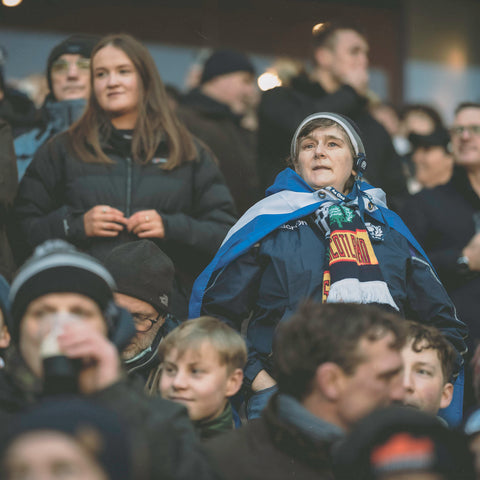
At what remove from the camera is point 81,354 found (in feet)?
10.2

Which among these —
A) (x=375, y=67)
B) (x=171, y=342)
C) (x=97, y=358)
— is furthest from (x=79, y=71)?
(x=375, y=67)

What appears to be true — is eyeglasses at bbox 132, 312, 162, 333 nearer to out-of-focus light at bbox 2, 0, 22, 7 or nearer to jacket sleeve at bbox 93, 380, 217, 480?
jacket sleeve at bbox 93, 380, 217, 480

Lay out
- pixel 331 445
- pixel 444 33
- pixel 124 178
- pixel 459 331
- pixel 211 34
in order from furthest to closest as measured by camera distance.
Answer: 1. pixel 444 33
2. pixel 211 34
3. pixel 124 178
4. pixel 459 331
5. pixel 331 445

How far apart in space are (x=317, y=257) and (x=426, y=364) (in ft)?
2.36

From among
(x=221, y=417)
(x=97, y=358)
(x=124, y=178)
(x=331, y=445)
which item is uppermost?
(x=124, y=178)

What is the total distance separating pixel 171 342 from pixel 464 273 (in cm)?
227

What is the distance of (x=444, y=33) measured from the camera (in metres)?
12.1

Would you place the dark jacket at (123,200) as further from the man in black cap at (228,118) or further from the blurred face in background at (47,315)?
the blurred face in background at (47,315)

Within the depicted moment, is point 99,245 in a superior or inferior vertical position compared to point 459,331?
superior

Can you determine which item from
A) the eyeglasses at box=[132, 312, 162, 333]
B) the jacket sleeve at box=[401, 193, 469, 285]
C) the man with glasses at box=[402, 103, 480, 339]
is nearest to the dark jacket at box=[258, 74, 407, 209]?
the jacket sleeve at box=[401, 193, 469, 285]

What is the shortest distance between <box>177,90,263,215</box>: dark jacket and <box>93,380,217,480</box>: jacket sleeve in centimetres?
328

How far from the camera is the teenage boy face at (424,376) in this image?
4508 millimetres

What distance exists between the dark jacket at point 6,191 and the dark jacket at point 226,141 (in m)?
1.65

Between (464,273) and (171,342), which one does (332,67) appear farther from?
(171,342)
